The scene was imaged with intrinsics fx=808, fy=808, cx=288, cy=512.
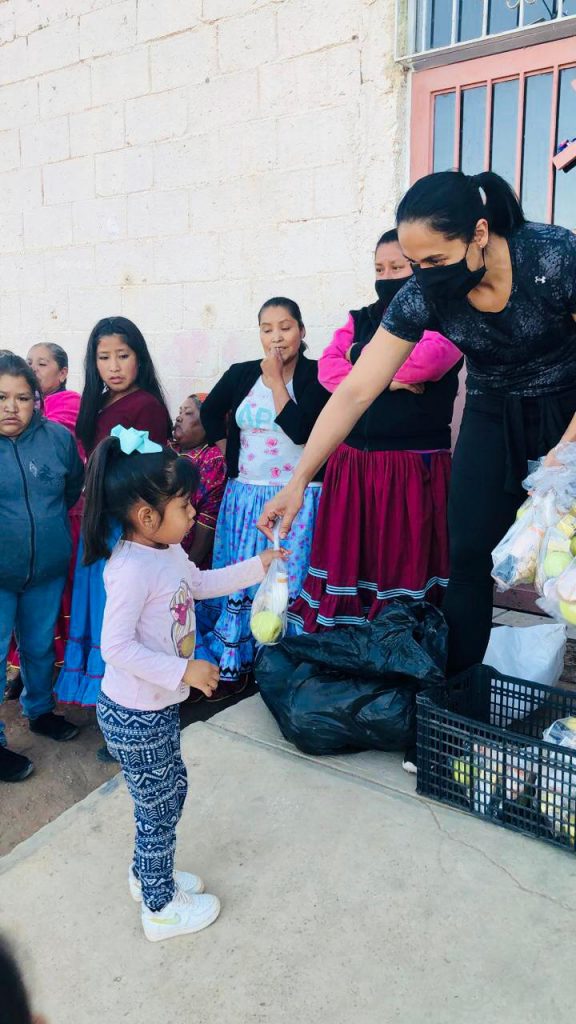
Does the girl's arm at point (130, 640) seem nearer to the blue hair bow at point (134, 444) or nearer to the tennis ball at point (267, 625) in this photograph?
the blue hair bow at point (134, 444)

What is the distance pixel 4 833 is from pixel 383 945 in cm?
160

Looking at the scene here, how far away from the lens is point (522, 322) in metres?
2.23

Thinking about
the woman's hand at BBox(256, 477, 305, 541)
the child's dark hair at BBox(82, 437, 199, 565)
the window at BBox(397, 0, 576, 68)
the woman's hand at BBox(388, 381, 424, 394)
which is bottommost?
the woman's hand at BBox(256, 477, 305, 541)

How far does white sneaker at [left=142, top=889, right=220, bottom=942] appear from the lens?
1.92m

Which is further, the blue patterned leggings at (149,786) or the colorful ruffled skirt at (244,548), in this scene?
the colorful ruffled skirt at (244,548)

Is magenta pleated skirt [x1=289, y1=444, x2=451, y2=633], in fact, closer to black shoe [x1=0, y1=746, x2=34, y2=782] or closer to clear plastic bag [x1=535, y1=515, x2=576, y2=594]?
clear plastic bag [x1=535, y1=515, x2=576, y2=594]

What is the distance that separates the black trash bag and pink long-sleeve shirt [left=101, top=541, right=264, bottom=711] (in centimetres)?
72

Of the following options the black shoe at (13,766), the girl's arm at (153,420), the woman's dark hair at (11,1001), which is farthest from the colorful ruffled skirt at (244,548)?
the woman's dark hair at (11,1001)

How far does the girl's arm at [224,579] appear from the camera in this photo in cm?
221

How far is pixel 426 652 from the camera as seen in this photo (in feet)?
8.51

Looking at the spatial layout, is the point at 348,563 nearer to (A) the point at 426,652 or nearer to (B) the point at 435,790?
(A) the point at 426,652

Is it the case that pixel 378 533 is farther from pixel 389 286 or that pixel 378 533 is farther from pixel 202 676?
pixel 202 676

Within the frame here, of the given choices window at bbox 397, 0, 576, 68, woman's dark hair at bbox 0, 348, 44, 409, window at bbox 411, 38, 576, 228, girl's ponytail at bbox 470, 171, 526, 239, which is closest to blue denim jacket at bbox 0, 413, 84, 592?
woman's dark hair at bbox 0, 348, 44, 409

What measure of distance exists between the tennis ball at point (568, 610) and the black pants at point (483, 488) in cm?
48
